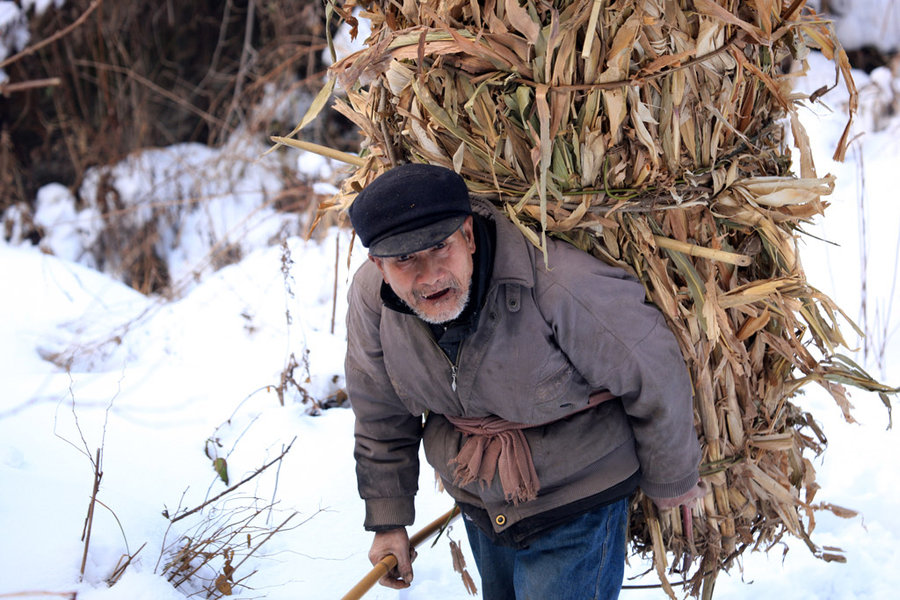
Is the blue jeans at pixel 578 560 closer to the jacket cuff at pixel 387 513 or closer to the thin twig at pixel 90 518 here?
the jacket cuff at pixel 387 513

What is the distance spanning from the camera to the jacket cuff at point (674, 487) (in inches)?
70.9

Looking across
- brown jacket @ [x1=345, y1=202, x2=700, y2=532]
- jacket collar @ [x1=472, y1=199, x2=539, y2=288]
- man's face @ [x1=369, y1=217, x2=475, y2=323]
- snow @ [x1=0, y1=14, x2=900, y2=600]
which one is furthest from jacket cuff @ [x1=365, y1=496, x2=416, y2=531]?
jacket collar @ [x1=472, y1=199, x2=539, y2=288]

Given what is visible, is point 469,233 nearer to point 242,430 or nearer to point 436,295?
point 436,295

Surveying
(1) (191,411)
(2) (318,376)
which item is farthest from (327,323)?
(1) (191,411)

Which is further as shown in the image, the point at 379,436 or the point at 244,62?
the point at 244,62

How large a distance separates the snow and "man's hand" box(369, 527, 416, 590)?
0.44m

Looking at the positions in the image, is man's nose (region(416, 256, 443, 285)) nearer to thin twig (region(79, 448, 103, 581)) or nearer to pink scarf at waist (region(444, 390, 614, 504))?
pink scarf at waist (region(444, 390, 614, 504))

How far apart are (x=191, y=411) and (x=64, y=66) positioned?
3.77 metres

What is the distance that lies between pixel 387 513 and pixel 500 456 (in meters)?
0.40

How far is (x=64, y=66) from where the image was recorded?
5742mm

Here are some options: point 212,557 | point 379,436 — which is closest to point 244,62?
point 212,557

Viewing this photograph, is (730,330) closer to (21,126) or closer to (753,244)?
(753,244)

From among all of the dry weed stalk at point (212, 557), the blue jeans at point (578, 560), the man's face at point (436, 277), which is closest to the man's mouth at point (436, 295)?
the man's face at point (436, 277)

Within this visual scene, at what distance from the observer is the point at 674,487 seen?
180cm
